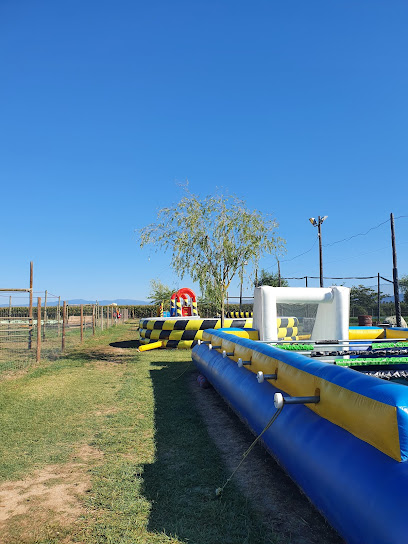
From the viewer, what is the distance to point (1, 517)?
275 cm

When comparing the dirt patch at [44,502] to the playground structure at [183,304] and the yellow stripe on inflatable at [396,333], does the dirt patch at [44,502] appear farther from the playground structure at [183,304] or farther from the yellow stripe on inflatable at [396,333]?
the playground structure at [183,304]

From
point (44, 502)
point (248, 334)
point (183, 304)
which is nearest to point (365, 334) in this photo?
point (248, 334)

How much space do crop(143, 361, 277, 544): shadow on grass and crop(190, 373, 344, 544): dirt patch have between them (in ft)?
0.32

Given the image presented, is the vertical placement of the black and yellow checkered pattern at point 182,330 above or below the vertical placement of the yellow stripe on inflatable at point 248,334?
below

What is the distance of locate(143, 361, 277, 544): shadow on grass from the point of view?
2498mm

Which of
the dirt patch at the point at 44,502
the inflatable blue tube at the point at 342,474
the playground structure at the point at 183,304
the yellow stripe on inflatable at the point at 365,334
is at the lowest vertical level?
the dirt patch at the point at 44,502

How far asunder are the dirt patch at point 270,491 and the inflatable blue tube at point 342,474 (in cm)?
21

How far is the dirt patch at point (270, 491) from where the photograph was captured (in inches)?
98.4

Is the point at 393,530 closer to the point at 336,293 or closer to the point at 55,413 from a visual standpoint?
the point at 55,413

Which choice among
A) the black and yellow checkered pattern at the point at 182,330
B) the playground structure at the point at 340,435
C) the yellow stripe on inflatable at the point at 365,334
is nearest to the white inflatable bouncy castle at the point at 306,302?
the yellow stripe on inflatable at the point at 365,334

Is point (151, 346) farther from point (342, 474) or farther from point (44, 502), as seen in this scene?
point (342, 474)

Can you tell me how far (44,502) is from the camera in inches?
117

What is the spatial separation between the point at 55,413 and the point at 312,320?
4.96 meters

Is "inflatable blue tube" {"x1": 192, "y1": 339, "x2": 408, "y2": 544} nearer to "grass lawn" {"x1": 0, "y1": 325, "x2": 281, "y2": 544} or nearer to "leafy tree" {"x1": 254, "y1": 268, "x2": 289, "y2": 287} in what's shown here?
"grass lawn" {"x1": 0, "y1": 325, "x2": 281, "y2": 544}
